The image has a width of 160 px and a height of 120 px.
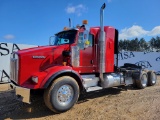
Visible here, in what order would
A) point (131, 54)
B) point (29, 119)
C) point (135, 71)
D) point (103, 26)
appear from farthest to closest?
point (131, 54), point (135, 71), point (103, 26), point (29, 119)

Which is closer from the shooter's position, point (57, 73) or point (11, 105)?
point (57, 73)

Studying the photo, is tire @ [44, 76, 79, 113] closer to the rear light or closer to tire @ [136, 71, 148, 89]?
the rear light

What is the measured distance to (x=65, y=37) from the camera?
8203 mm

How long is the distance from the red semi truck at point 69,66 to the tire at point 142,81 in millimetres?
1494

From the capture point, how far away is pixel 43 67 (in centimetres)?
708

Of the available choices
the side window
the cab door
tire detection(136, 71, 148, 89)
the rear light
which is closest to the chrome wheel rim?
the rear light

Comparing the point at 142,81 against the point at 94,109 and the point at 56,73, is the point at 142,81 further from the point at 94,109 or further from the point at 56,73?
the point at 56,73

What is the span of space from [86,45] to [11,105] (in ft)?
11.8

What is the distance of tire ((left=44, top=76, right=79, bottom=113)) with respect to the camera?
6461 mm

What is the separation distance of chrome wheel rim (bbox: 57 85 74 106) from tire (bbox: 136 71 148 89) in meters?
5.53

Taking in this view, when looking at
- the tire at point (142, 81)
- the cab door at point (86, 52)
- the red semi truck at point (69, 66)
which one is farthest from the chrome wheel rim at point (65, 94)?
the tire at point (142, 81)

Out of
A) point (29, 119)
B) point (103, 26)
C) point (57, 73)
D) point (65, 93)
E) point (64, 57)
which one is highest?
point (103, 26)

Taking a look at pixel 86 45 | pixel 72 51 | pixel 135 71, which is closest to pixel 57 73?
pixel 72 51

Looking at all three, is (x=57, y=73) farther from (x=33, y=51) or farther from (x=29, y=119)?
(x=29, y=119)
